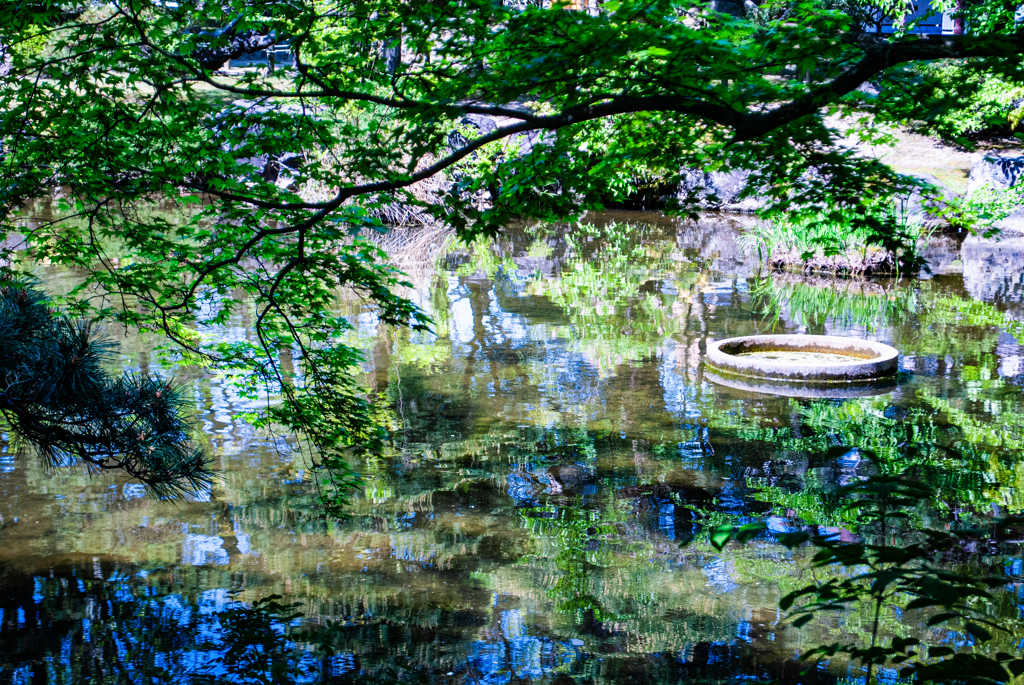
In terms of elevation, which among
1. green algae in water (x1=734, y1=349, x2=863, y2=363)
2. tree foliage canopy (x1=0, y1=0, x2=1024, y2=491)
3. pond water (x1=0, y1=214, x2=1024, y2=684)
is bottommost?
pond water (x1=0, y1=214, x2=1024, y2=684)

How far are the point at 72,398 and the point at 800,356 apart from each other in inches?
318

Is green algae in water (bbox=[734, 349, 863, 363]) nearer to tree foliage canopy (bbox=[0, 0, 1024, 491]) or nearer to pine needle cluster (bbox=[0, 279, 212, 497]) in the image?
tree foliage canopy (bbox=[0, 0, 1024, 491])

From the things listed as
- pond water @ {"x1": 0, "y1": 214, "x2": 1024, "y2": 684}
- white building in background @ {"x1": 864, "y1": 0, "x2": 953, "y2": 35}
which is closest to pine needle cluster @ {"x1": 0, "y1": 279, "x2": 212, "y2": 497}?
pond water @ {"x1": 0, "y1": 214, "x2": 1024, "y2": 684}

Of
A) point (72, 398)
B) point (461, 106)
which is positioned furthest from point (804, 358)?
point (72, 398)

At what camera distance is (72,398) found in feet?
12.8

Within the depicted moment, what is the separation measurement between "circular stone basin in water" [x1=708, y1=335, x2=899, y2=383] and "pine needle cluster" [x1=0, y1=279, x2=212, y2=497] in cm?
645

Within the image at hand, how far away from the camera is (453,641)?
4.45 meters

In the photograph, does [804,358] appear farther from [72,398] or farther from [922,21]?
[72,398]

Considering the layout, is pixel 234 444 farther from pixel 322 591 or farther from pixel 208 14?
pixel 208 14

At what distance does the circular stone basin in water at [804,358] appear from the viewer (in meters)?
9.06

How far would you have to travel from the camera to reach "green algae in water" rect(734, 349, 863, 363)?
984 cm

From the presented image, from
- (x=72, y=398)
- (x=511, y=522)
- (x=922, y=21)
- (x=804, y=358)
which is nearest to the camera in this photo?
(x=72, y=398)

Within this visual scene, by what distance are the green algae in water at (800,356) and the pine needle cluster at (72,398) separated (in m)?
6.95

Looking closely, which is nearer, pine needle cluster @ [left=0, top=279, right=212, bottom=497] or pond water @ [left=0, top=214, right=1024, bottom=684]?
pine needle cluster @ [left=0, top=279, right=212, bottom=497]
